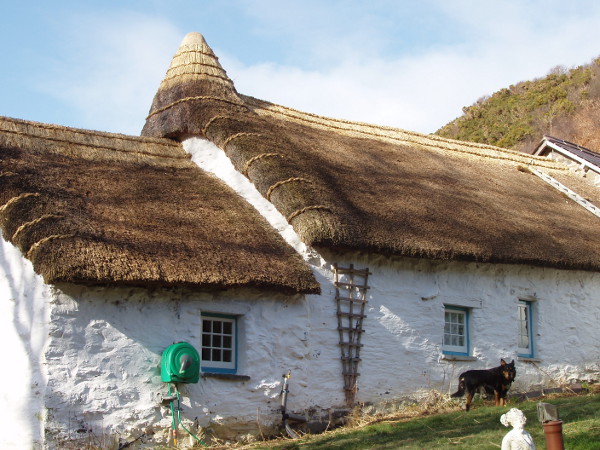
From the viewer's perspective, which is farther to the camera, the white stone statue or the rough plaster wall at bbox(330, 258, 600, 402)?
the rough plaster wall at bbox(330, 258, 600, 402)

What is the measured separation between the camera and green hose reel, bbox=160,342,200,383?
9.91m

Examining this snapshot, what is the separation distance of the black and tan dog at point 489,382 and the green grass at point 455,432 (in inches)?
11.5

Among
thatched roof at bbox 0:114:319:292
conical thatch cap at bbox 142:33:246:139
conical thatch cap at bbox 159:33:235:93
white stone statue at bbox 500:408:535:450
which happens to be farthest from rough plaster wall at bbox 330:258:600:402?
white stone statue at bbox 500:408:535:450

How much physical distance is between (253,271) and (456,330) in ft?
14.5

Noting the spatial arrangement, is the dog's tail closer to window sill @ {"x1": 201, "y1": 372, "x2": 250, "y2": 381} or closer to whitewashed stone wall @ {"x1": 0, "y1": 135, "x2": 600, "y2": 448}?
whitewashed stone wall @ {"x1": 0, "y1": 135, "x2": 600, "y2": 448}

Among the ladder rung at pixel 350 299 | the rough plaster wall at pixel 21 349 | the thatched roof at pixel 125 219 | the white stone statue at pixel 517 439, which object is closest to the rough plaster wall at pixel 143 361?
the rough plaster wall at pixel 21 349

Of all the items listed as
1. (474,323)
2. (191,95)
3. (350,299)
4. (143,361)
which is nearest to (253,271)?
(143,361)

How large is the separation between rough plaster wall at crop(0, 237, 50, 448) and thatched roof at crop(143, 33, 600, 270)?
374 cm

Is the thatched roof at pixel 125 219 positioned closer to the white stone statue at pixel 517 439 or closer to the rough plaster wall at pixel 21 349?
the rough plaster wall at pixel 21 349

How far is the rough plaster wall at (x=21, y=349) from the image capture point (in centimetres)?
935

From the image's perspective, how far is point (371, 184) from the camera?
45.0 feet

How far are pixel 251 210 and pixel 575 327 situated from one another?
650 cm

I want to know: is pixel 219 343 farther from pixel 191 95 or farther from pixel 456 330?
pixel 191 95

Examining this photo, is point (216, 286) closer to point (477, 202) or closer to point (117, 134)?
point (117, 134)
